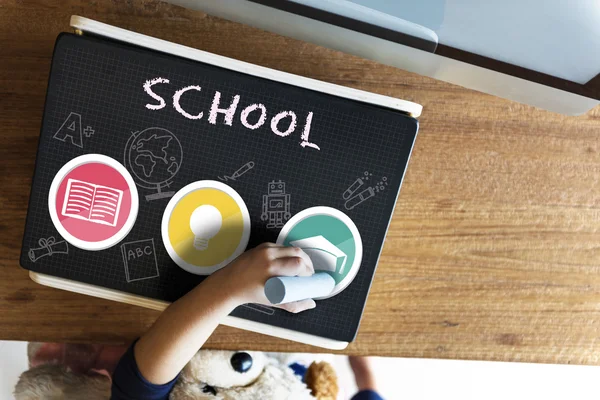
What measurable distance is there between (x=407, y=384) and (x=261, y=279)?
0.35 m

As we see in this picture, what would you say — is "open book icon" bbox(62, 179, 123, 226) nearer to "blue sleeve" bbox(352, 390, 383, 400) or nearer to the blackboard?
the blackboard

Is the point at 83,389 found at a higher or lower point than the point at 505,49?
lower

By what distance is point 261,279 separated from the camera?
0.56 m

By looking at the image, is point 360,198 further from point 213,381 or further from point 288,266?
point 213,381

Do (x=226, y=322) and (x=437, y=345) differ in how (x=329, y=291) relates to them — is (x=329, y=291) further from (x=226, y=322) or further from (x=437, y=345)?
(x=437, y=345)

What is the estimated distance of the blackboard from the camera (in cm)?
59

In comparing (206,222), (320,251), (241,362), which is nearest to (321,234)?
(320,251)

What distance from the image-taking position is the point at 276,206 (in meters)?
0.62

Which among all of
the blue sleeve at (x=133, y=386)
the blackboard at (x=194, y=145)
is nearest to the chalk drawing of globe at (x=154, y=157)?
the blackboard at (x=194, y=145)

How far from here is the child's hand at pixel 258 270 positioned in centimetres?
57

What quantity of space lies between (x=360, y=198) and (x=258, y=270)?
153 mm

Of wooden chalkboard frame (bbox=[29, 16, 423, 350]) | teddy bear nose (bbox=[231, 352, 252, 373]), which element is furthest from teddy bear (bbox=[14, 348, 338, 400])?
wooden chalkboard frame (bbox=[29, 16, 423, 350])

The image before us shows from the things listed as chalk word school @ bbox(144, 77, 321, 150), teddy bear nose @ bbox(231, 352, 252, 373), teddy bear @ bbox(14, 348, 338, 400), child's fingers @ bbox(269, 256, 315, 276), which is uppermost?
chalk word school @ bbox(144, 77, 321, 150)

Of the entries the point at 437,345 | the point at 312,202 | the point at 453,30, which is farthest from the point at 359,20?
the point at 437,345
